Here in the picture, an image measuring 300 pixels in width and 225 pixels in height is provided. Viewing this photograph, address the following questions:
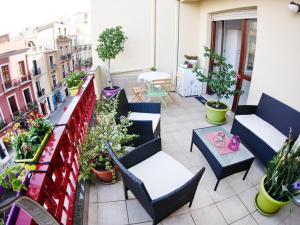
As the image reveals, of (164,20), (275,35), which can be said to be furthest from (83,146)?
(164,20)

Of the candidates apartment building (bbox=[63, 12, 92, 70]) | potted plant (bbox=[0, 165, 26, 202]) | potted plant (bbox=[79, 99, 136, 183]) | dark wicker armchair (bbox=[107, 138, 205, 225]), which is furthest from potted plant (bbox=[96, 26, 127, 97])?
potted plant (bbox=[0, 165, 26, 202])

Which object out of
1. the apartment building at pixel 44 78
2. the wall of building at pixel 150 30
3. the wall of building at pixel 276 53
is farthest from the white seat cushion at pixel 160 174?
the wall of building at pixel 150 30

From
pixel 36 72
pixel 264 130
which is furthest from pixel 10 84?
pixel 264 130

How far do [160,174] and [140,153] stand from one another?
1.13ft

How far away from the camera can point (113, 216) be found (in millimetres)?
2172

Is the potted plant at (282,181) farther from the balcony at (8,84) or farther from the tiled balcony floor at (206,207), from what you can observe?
the balcony at (8,84)

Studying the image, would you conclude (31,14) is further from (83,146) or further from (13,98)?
(83,146)

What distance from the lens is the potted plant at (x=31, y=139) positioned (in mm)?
1637

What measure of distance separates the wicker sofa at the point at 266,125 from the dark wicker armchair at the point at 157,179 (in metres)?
1.32

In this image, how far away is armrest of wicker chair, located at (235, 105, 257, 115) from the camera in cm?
345

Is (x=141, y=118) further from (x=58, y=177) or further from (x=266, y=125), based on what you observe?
(x=266, y=125)

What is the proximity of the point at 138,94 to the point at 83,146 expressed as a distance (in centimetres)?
306

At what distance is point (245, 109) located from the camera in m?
3.51

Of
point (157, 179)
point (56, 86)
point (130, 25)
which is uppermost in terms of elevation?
point (130, 25)
